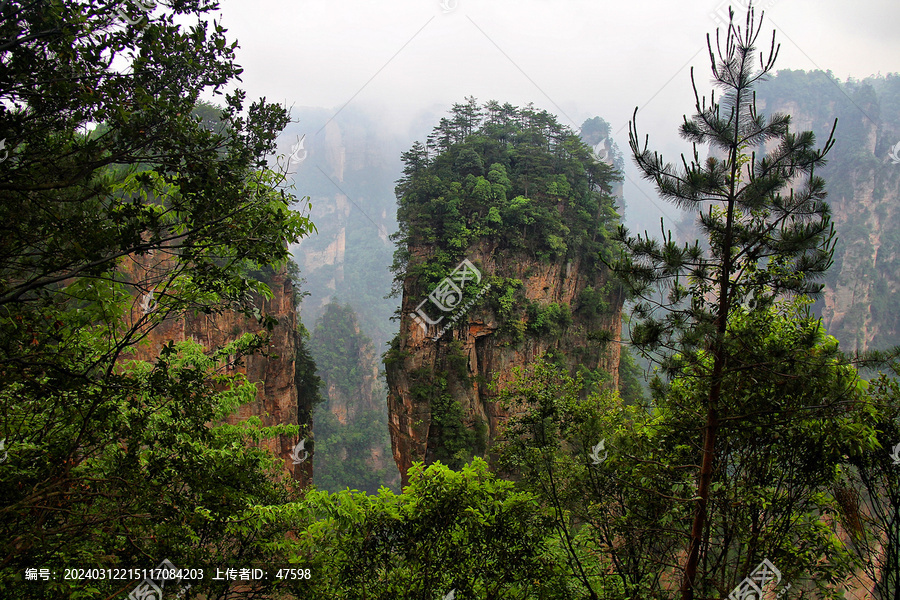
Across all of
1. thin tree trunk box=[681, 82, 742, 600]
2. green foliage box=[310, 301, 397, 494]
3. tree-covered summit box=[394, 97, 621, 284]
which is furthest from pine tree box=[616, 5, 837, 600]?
green foliage box=[310, 301, 397, 494]

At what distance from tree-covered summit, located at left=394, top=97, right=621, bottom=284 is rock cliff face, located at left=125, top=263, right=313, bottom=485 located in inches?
205

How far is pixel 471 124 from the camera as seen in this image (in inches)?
816

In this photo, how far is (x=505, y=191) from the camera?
1756 cm

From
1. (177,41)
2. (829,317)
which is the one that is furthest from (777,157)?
(829,317)

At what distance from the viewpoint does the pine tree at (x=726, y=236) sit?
11.3 feet

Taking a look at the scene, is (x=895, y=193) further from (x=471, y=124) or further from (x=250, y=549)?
(x=250, y=549)

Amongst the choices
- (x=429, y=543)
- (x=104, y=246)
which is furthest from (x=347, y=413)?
(x=104, y=246)

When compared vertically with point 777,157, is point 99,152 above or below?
above

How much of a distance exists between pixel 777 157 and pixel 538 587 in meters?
4.43

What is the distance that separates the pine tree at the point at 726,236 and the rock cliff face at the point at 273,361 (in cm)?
1345

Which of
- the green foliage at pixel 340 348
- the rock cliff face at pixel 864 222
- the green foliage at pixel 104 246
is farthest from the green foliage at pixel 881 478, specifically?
the rock cliff face at pixel 864 222

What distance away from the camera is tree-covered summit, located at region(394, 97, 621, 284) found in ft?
55.4

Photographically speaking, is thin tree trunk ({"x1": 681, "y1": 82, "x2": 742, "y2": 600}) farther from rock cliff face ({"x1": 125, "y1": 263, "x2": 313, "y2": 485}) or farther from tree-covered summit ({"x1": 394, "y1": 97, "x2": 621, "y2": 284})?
rock cliff face ({"x1": 125, "y1": 263, "x2": 313, "y2": 485})

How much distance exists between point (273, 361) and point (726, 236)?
17.1 meters
